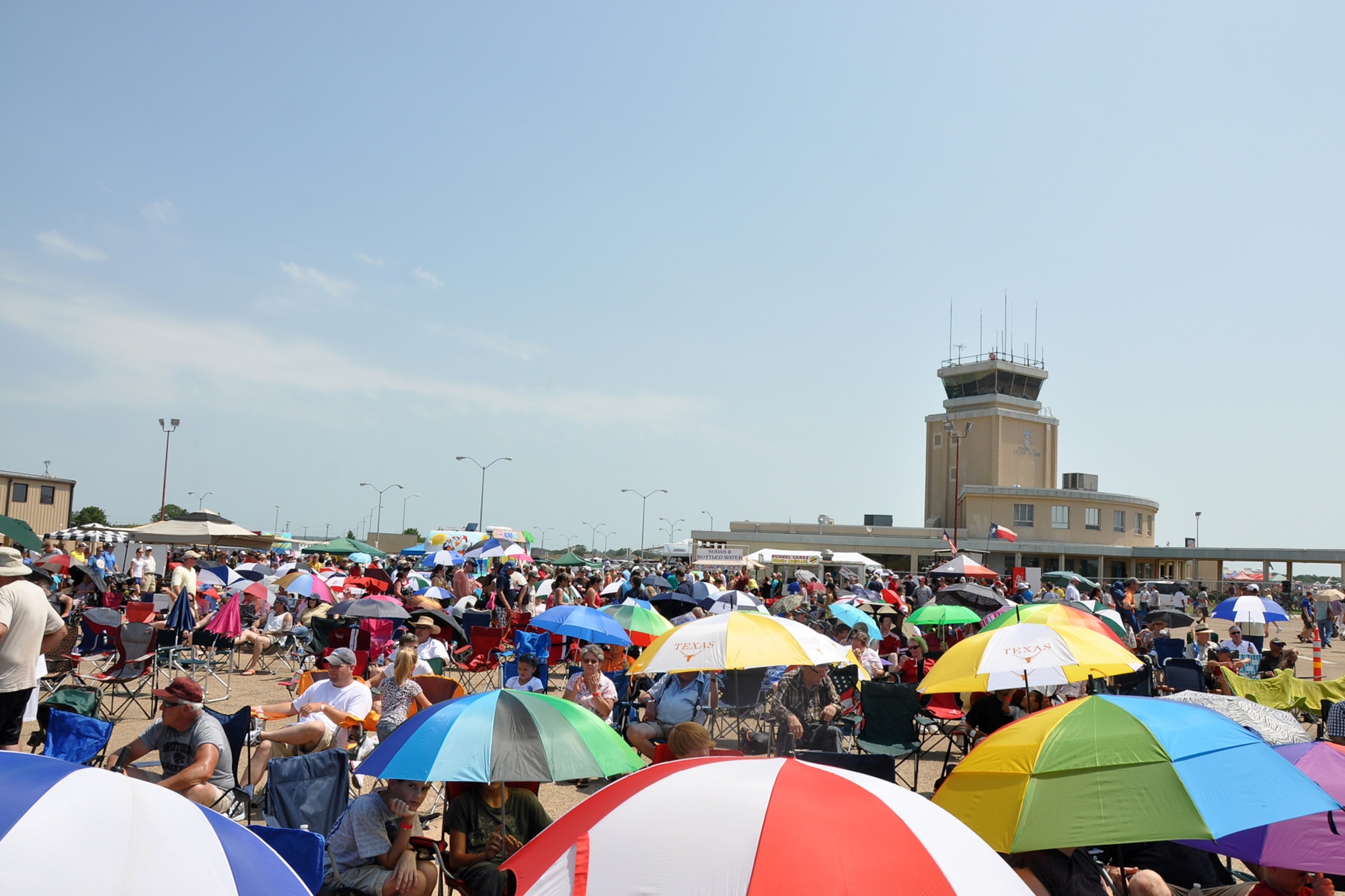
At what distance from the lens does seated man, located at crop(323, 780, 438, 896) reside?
4.78 meters

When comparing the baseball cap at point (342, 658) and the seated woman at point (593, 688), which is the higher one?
the baseball cap at point (342, 658)

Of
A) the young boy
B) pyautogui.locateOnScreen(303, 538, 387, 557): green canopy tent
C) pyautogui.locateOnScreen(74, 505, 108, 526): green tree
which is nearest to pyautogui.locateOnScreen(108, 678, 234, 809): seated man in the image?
the young boy

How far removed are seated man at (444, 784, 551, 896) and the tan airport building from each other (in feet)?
178

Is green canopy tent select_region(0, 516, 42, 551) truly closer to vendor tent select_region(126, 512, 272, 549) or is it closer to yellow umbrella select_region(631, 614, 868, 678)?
yellow umbrella select_region(631, 614, 868, 678)

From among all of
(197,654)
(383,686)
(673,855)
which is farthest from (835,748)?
(197,654)

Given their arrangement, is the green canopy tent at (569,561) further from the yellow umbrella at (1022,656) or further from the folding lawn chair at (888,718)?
the yellow umbrella at (1022,656)

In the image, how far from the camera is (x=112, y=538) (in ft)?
137

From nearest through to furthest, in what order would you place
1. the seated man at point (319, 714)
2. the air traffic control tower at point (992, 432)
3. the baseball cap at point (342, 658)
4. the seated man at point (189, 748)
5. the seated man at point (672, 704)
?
the seated man at point (189, 748), the seated man at point (319, 714), the baseball cap at point (342, 658), the seated man at point (672, 704), the air traffic control tower at point (992, 432)

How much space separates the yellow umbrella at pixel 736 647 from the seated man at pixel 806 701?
0.45 metres

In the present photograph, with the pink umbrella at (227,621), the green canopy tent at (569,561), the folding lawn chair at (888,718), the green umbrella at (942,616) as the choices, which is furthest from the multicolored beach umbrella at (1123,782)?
the green canopy tent at (569,561)

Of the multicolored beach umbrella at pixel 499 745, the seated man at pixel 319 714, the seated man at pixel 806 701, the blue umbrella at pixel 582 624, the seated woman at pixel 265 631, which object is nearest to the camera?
the multicolored beach umbrella at pixel 499 745

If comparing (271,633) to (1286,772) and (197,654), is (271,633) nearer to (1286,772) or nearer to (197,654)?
(197,654)

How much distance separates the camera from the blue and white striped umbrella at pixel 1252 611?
17.2 meters

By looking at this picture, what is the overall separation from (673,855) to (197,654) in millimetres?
13369
